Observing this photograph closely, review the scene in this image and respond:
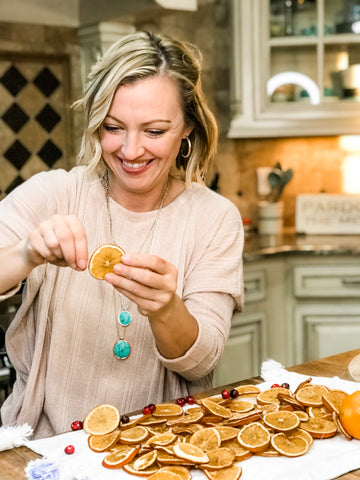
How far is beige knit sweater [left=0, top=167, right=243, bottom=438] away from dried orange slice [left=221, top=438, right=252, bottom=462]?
1.19 feet

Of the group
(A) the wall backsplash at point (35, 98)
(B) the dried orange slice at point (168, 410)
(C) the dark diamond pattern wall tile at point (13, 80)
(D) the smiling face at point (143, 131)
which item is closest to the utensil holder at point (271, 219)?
(A) the wall backsplash at point (35, 98)

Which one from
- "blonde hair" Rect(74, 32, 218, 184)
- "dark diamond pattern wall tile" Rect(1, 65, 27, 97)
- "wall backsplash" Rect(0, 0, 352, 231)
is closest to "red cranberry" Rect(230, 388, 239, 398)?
"blonde hair" Rect(74, 32, 218, 184)

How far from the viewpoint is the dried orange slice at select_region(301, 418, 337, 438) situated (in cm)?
120

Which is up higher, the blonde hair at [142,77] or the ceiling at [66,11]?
the ceiling at [66,11]

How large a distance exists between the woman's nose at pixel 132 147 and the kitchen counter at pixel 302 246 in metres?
1.55

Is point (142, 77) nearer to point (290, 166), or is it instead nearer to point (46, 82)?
point (46, 82)

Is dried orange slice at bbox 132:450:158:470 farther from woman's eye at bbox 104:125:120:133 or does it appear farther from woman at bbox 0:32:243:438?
woman's eye at bbox 104:125:120:133

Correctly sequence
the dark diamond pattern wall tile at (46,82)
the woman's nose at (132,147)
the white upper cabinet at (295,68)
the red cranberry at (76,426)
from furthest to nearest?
the white upper cabinet at (295,68)
the dark diamond pattern wall tile at (46,82)
the woman's nose at (132,147)
the red cranberry at (76,426)

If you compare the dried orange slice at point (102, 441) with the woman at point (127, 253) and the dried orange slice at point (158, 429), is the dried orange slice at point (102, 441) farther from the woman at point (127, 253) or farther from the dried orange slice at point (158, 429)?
the woman at point (127, 253)

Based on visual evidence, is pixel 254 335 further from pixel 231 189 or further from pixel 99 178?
pixel 99 178

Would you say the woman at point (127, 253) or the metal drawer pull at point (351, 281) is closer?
the woman at point (127, 253)

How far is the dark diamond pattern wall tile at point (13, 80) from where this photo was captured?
2947 millimetres

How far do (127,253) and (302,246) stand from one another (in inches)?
68.4

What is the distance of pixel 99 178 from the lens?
5.87 feet
